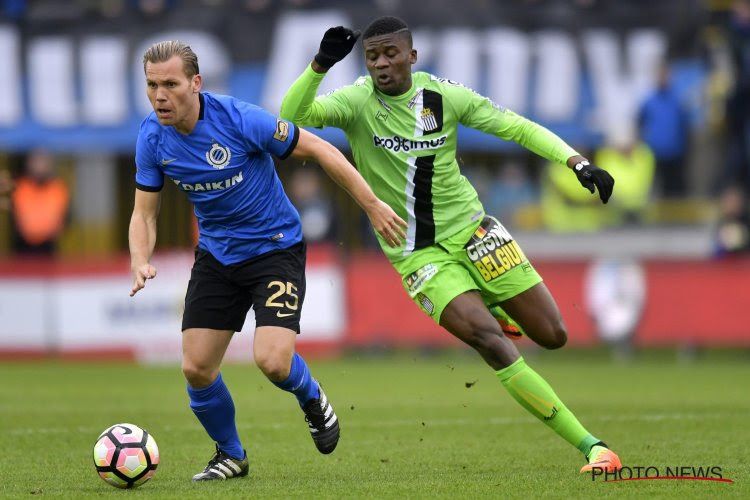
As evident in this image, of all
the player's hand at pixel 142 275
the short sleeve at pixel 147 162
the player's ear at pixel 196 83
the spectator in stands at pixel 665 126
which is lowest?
the spectator in stands at pixel 665 126

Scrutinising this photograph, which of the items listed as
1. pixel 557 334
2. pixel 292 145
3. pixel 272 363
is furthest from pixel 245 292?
pixel 557 334

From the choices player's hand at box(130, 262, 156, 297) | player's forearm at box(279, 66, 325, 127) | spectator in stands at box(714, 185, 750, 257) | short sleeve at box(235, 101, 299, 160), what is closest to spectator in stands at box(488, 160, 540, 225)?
spectator in stands at box(714, 185, 750, 257)

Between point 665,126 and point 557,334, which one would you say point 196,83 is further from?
point 665,126

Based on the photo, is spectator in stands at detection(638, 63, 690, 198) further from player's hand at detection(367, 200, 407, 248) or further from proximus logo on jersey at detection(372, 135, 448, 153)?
player's hand at detection(367, 200, 407, 248)

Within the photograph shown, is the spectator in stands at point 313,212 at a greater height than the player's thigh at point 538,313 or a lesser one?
lesser

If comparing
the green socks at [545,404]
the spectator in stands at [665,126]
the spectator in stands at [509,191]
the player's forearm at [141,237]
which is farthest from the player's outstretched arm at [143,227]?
the spectator in stands at [665,126]

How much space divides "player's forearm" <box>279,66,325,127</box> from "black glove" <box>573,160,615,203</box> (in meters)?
1.64

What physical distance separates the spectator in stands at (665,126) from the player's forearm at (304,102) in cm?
1125

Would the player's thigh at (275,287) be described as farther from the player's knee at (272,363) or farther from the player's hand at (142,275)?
the player's hand at (142,275)

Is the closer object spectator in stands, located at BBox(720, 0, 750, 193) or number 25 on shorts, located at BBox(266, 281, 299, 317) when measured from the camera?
number 25 on shorts, located at BBox(266, 281, 299, 317)

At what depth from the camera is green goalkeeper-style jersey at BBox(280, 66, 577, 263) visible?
8609mm

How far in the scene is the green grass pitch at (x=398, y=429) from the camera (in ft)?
24.6

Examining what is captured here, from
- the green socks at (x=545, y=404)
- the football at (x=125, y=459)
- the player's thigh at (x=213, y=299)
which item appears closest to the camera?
the football at (x=125, y=459)

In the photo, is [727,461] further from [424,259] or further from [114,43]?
[114,43]
